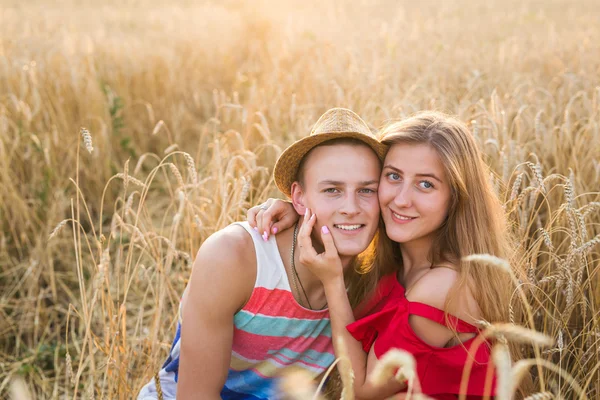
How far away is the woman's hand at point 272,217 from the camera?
2.14m

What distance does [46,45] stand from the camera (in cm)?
569

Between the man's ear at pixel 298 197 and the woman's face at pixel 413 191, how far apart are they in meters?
0.30

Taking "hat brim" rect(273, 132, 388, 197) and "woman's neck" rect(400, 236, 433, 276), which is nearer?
"hat brim" rect(273, 132, 388, 197)

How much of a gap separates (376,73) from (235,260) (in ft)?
8.80

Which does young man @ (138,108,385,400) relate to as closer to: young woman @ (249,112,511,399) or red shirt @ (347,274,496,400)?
young woman @ (249,112,511,399)

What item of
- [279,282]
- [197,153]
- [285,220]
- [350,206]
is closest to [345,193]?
[350,206]

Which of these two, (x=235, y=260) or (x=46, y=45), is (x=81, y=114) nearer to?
(x=46, y=45)

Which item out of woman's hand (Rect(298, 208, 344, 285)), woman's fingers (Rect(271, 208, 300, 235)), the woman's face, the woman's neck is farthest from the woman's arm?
the woman's neck

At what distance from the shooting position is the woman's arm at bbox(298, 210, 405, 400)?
6.63 ft

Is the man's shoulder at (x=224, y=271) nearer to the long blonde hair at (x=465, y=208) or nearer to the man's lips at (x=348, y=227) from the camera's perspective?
the man's lips at (x=348, y=227)

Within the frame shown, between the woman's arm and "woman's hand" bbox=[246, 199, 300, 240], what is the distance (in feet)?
0.44

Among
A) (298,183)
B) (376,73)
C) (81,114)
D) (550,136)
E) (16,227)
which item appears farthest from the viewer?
(81,114)

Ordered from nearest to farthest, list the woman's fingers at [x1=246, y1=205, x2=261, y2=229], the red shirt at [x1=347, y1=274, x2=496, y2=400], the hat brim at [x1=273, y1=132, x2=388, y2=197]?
the red shirt at [x1=347, y1=274, x2=496, y2=400], the hat brim at [x1=273, y1=132, x2=388, y2=197], the woman's fingers at [x1=246, y1=205, x2=261, y2=229]

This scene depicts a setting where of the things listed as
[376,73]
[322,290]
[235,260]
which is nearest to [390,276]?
[322,290]
